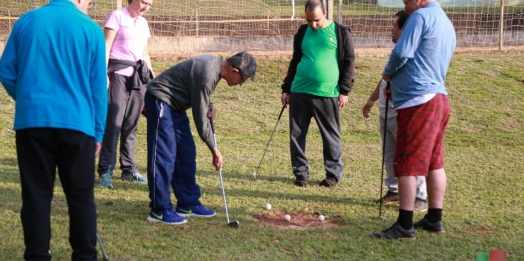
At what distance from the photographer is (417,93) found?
16.3ft

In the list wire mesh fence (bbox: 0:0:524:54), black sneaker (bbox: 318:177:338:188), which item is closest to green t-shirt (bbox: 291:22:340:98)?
black sneaker (bbox: 318:177:338:188)

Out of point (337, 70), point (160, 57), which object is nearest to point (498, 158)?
point (337, 70)

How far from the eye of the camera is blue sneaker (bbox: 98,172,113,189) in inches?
252

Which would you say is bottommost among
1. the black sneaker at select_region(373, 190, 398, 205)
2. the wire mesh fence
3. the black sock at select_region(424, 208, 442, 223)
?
the black sneaker at select_region(373, 190, 398, 205)

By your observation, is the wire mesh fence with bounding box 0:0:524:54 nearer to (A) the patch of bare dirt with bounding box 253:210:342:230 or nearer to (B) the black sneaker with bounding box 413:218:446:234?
(A) the patch of bare dirt with bounding box 253:210:342:230

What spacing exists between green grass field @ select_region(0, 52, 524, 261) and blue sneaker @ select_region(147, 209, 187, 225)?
79mm

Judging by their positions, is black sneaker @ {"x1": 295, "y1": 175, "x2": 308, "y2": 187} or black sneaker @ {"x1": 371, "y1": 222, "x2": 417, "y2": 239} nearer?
black sneaker @ {"x1": 371, "y1": 222, "x2": 417, "y2": 239}

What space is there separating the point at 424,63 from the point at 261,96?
236 inches

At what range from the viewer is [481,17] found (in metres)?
15.2

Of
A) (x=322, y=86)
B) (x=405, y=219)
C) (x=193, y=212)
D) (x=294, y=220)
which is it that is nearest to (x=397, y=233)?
(x=405, y=219)

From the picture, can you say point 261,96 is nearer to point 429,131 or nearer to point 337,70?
point 337,70

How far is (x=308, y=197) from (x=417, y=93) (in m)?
1.72

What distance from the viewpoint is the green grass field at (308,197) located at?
15.9ft

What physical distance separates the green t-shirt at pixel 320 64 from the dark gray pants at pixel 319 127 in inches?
3.3
